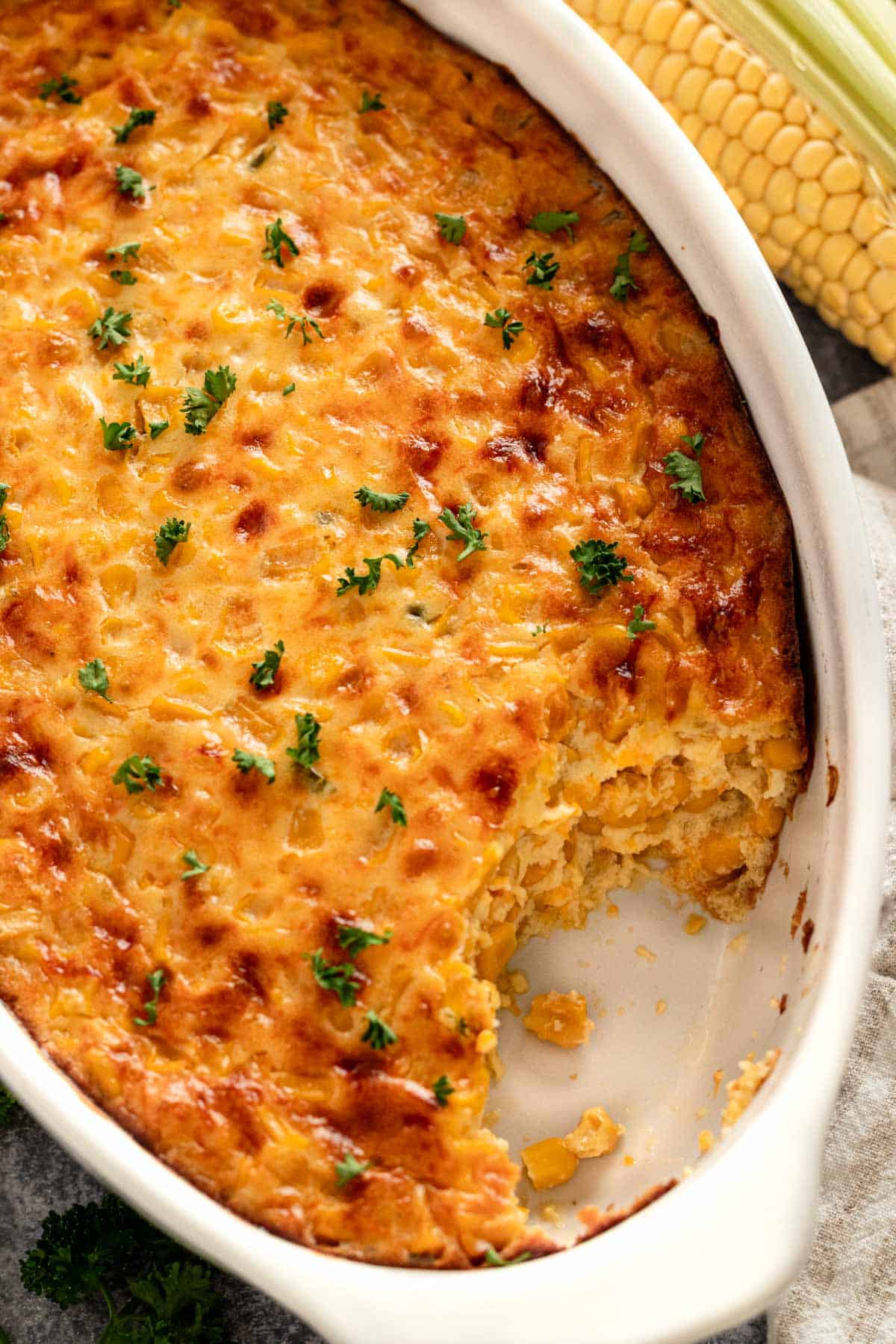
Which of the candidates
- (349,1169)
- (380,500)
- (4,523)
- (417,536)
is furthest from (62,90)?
(349,1169)

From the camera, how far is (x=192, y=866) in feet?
10.4

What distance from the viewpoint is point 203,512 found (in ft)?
11.5

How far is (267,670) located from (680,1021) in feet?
4.31

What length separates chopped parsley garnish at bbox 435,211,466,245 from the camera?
147 inches

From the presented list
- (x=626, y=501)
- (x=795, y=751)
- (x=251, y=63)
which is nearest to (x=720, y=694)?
(x=795, y=751)

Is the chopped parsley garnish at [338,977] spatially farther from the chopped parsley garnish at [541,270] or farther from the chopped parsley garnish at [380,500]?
the chopped parsley garnish at [541,270]

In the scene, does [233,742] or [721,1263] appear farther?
[233,742]

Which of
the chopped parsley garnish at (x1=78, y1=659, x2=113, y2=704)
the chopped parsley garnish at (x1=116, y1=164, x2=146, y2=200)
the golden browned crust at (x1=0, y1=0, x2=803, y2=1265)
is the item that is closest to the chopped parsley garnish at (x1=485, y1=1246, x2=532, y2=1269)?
the golden browned crust at (x1=0, y1=0, x2=803, y2=1265)

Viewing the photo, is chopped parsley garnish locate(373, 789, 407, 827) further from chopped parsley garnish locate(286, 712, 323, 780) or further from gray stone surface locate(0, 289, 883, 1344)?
gray stone surface locate(0, 289, 883, 1344)

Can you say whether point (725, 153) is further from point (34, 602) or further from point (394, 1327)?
point (394, 1327)

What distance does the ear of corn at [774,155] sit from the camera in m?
4.27

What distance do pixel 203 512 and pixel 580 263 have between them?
3.78 ft

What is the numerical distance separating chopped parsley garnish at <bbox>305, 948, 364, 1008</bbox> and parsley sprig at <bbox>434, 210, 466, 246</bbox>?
5.93 ft

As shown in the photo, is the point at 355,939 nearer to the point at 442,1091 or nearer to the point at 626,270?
the point at 442,1091
